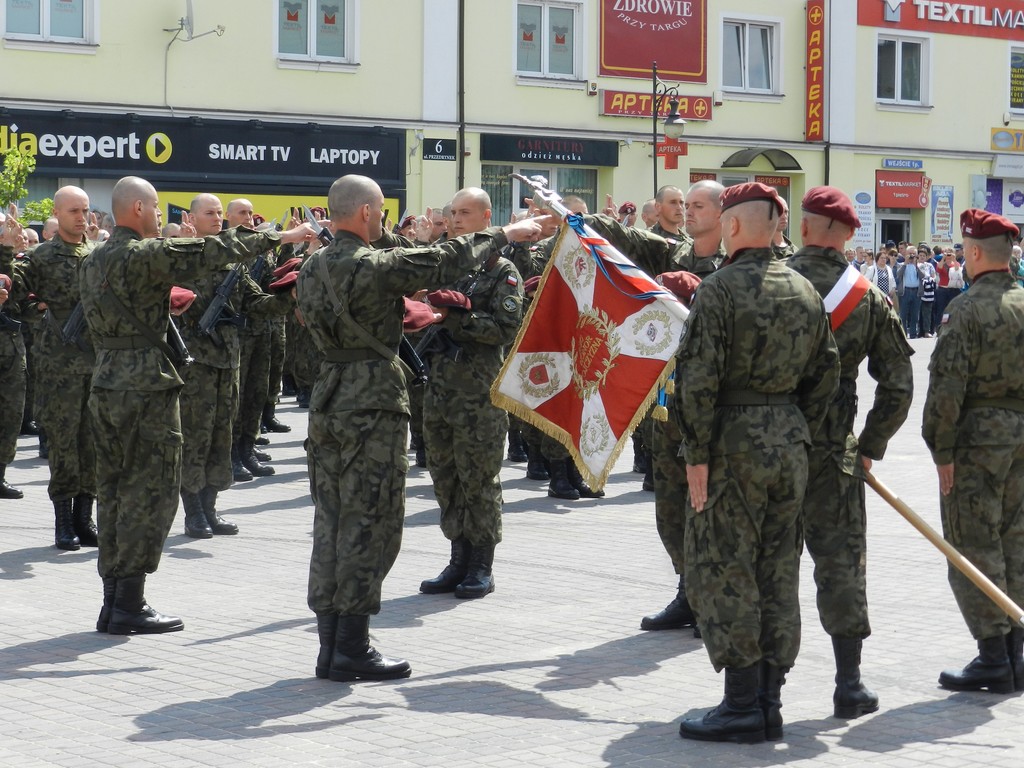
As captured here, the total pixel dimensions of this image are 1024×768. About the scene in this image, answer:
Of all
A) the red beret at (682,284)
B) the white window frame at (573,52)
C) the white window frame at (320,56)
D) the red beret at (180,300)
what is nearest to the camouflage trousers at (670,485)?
the red beret at (682,284)

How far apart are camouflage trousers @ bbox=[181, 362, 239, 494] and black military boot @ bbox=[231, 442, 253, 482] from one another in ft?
8.34

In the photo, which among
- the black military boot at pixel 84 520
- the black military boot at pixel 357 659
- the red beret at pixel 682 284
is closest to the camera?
the black military boot at pixel 357 659

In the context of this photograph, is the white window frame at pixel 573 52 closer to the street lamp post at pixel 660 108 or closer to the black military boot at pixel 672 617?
the street lamp post at pixel 660 108

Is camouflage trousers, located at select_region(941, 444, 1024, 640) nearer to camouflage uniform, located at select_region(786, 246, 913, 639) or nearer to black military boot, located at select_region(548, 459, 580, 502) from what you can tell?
camouflage uniform, located at select_region(786, 246, 913, 639)

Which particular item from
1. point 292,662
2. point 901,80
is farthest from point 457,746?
point 901,80

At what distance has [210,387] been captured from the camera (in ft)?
35.0

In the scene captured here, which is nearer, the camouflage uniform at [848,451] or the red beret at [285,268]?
the camouflage uniform at [848,451]

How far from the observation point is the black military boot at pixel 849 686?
6348mm

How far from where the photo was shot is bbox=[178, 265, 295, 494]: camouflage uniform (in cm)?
1061

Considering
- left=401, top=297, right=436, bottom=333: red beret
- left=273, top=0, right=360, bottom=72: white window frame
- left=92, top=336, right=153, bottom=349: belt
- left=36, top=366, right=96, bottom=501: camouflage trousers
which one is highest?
left=273, top=0, right=360, bottom=72: white window frame

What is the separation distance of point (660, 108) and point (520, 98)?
307cm

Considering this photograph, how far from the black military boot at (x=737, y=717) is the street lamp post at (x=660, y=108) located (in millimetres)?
22352


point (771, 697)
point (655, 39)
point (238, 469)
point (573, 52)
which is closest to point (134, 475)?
point (771, 697)

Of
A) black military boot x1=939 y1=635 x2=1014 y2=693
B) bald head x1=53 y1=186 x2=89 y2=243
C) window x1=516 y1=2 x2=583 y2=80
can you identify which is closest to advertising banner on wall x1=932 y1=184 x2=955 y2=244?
window x1=516 y1=2 x2=583 y2=80
